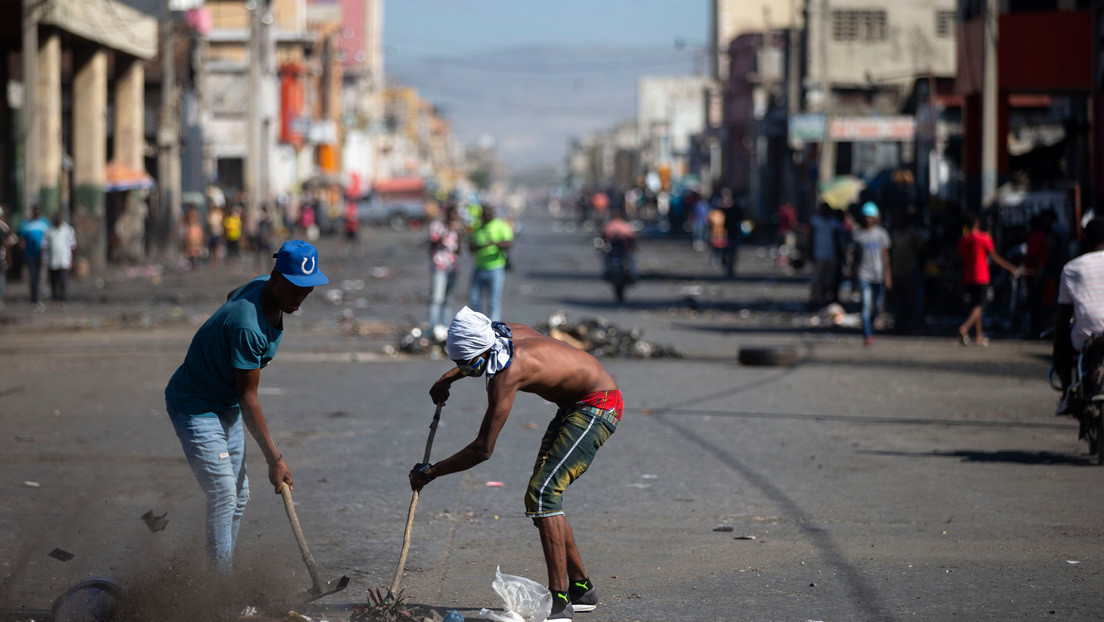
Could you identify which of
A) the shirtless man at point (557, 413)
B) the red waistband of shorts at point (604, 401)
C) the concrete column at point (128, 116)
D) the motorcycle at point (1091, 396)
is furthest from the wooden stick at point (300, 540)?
the concrete column at point (128, 116)

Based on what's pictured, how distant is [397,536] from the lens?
297 inches

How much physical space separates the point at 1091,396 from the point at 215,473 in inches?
251

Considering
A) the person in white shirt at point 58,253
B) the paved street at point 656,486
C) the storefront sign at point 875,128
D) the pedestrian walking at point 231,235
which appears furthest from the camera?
the pedestrian walking at point 231,235

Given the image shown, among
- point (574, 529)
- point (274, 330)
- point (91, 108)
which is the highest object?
point (91, 108)

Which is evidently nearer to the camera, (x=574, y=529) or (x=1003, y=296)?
(x=574, y=529)

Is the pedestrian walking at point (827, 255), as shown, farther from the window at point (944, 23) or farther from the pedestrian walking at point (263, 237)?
the window at point (944, 23)

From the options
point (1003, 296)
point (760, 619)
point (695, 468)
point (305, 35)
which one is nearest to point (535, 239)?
point (305, 35)

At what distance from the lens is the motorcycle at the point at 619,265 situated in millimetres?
24438

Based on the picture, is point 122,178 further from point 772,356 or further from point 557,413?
point 557,413

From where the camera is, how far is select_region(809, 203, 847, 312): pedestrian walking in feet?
70.9

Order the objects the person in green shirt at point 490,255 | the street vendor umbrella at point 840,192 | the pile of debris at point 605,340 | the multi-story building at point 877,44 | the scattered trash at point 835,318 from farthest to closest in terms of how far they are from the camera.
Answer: the multi-story building at point 877,44, the street vendor umbrella at point 840,192, the scattered trash at point 835,318, the person in green shirt at point 490,255, the pile of debris at point 605,340

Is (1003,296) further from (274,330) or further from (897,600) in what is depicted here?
(274,330)

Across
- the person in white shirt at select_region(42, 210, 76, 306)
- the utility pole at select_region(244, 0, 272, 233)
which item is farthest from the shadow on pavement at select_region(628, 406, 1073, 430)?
the utility pole at select_region(244, 0, 272, 233)

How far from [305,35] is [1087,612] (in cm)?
7557
